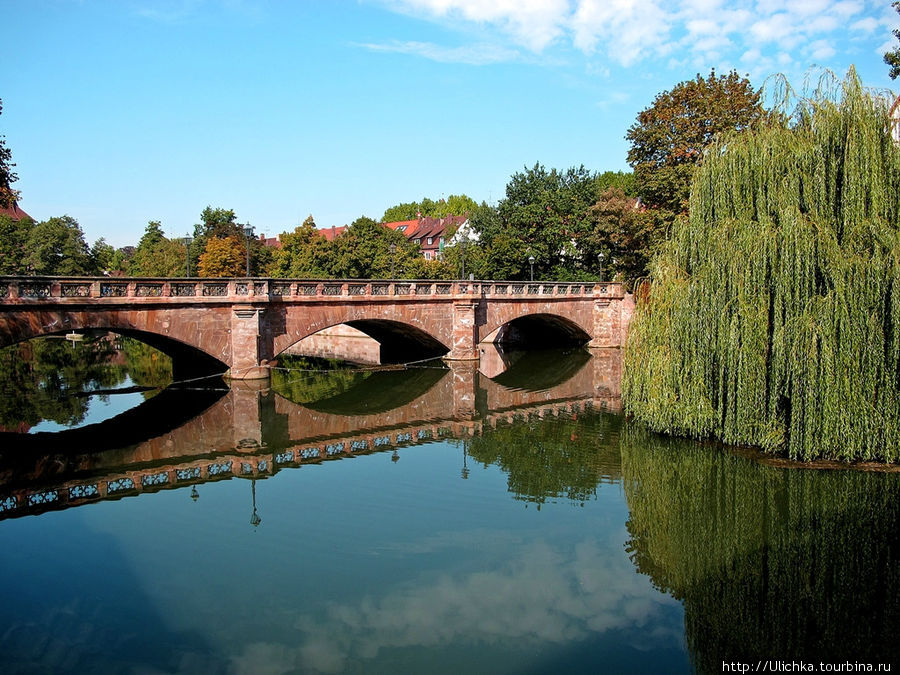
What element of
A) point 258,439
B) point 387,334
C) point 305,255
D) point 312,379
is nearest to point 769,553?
point 258,439

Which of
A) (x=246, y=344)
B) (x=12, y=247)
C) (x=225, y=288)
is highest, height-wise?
(x=12, y=247)

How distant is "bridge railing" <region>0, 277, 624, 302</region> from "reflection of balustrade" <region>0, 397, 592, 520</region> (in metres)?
8.41

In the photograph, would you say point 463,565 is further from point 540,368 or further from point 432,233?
point 432,233

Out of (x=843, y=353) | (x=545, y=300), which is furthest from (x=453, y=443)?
(x=545, y=300)

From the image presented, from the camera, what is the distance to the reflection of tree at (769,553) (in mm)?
8336

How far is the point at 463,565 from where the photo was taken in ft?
34.0

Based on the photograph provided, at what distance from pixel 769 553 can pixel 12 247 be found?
188 ft

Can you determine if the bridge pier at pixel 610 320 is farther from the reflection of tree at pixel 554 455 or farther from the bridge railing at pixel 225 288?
the reflection of tree at pixel 554 455

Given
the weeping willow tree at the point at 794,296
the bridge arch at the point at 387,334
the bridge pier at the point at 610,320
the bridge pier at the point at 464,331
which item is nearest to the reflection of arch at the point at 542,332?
the bridge pier at the point at 610,320

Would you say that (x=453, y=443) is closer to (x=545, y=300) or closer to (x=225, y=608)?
(x=225, y=608)

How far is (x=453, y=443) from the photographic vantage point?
18031mm

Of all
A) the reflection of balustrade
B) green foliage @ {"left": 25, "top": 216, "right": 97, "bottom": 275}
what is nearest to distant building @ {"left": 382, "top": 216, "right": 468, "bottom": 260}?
green foliage @ {"left": 25, "top": 216, "right": 97, "bottom": 275}

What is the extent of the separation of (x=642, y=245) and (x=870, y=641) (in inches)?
1251

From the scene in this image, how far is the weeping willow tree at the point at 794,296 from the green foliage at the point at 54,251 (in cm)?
5132
